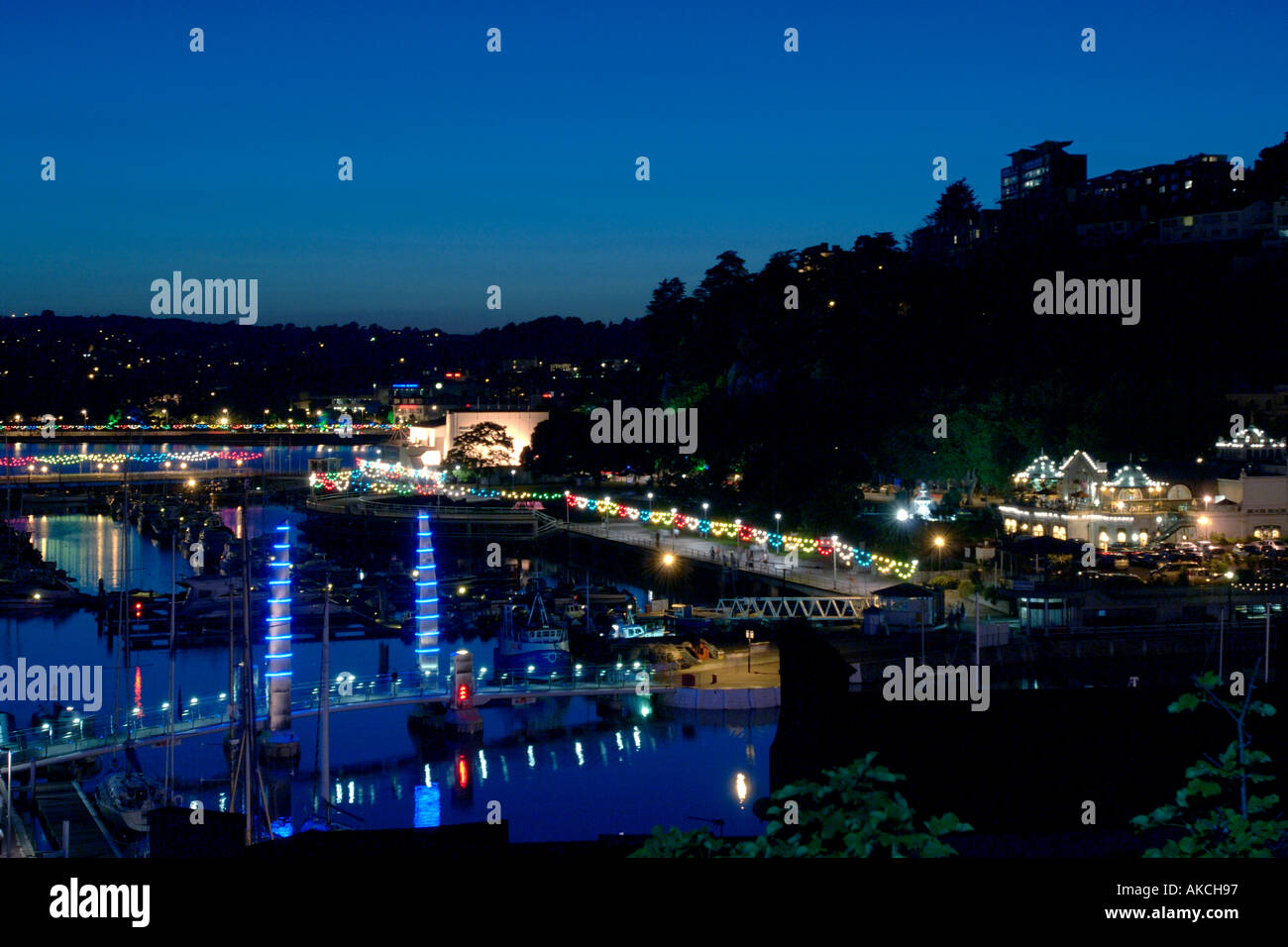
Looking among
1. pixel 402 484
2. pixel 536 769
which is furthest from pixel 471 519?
pixel 536 769

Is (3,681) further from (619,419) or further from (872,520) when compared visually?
(619,419)

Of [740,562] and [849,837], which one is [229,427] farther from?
[849,837]

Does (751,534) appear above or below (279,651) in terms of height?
above

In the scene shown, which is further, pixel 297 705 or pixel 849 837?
pixel 297 705

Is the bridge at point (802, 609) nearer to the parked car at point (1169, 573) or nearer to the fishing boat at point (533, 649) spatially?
the fishing boat at point (533, 649)

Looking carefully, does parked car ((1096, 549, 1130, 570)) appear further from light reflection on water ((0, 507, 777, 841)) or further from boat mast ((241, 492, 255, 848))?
boat mast ((241, 492, 255, 848))
